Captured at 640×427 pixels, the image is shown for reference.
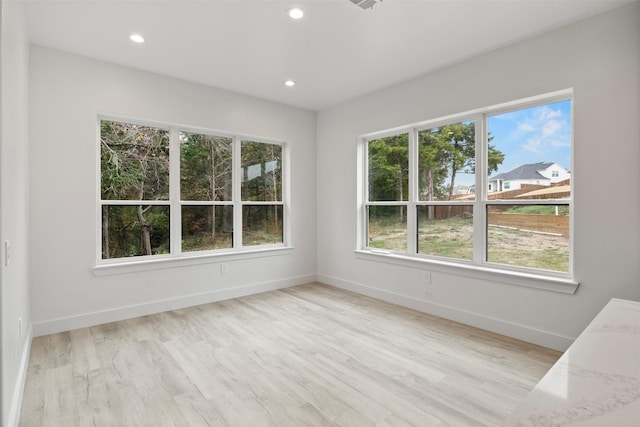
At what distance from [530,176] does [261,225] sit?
336cm

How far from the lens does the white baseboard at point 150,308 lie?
324 centimetres

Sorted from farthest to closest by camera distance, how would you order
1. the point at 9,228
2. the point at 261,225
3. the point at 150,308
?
the point at 261,225
the point at 150,308
the point at 9,228

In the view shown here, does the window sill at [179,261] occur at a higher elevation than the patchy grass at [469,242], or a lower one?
lower

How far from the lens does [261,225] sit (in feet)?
16.0

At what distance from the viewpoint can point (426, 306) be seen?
3.84 m

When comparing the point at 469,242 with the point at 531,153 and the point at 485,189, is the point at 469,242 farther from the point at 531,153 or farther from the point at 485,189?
the point at 531,153

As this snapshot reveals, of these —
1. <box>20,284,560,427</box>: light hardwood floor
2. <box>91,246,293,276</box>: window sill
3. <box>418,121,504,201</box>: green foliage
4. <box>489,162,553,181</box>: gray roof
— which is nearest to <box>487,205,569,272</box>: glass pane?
<box>489,162,553,181</box>: gray roof

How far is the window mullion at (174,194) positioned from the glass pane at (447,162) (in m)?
2.97

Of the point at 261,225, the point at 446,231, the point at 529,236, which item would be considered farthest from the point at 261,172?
the point at 529,236

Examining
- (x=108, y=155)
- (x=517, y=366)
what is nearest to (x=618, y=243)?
(x=517, y=366)

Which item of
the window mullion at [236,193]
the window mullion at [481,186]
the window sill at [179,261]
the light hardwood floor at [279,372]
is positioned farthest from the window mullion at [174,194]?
the window mullion at [481,186]

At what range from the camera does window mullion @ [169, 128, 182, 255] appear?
405 cm

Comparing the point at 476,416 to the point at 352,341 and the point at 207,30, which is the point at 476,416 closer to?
the point at 352,341

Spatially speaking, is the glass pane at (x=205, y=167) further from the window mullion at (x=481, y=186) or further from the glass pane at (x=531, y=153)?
the glass pane at (x=531, y=153)
